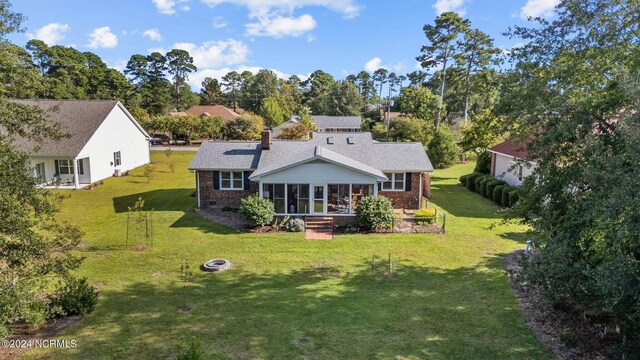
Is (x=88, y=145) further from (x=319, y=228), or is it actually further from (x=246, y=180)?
(x=319, y=228)

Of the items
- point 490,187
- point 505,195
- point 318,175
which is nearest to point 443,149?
point 490,187

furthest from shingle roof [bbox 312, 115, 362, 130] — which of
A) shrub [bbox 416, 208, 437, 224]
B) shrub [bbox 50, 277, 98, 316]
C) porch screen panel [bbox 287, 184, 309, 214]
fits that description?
shrub [bbox 50, 277, 98, 316]

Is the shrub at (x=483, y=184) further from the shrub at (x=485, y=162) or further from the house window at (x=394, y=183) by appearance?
the house window at (x=394, y=183)

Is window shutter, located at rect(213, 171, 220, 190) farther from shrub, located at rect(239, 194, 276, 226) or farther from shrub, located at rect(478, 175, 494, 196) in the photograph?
shrub, located at rect(478, 175, 494, 196)

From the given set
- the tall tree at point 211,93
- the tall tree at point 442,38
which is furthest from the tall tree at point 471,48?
the tall tree at point 211,93

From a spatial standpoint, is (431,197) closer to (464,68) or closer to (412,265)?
(412,265)

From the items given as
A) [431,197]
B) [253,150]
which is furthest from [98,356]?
[431,197]
